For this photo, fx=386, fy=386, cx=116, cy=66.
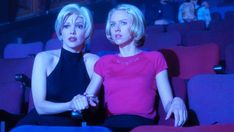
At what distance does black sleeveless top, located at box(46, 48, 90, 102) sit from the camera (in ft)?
4.36

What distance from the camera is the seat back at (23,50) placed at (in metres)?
2.44

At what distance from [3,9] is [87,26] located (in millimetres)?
2391

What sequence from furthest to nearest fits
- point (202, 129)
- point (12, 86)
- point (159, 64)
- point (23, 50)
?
point (23, 50) → point (12, 86) → point (159, 64) → point (202, 129)

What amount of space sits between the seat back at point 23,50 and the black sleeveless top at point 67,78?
3.54ft

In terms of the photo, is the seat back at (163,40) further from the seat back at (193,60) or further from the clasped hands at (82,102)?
the clasped hands at (82,102)

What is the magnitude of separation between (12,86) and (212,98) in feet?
2.67

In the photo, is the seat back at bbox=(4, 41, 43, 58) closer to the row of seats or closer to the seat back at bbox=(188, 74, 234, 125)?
the row of seats

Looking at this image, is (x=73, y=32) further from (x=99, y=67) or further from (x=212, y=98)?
(x=212, y=98)

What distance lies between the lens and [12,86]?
61.6 inches

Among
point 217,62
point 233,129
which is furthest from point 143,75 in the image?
point 233,129

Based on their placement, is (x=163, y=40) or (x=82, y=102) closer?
(x=82, y=102)

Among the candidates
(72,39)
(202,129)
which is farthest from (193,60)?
(202,129)

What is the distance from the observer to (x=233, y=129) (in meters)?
0.73

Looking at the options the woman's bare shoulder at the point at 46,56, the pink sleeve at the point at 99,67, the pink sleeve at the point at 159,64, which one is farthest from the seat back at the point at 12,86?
the pink sleeve at the point at 159,64
